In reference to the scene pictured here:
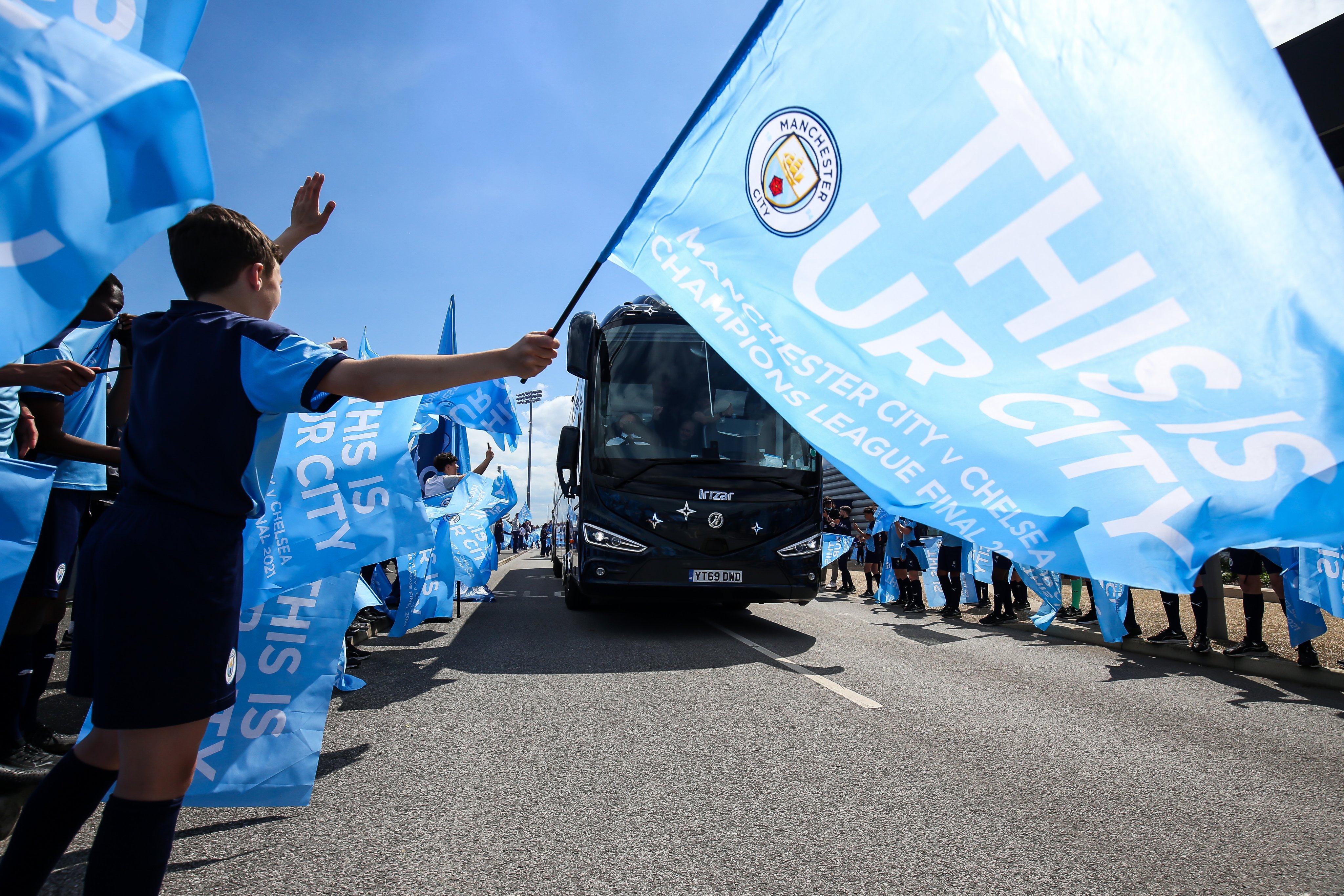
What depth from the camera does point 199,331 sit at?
160 cm

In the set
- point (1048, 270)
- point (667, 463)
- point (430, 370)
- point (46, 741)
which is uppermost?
point (667, 463)

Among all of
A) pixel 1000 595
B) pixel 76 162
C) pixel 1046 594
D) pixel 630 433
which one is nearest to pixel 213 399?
pixel 76 162

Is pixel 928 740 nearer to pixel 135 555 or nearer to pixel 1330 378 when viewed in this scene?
pixel 1330 378

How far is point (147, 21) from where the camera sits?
186cm

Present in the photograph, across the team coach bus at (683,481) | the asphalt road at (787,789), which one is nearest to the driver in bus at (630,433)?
the team coach bus at (683,481)

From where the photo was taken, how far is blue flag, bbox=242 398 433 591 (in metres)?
2.88

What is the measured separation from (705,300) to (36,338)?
1.71 metres

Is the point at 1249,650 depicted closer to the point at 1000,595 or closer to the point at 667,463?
the point at 1000,595

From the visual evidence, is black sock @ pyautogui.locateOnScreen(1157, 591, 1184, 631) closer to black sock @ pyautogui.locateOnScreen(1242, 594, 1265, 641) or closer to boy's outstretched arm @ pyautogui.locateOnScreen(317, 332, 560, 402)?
black sock @ pyautogui.locateOnScreen(1242, 594, 1265, 641)

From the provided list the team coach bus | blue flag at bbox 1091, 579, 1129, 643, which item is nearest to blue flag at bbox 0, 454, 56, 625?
the team coach bus

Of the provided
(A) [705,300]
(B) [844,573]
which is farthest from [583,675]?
(B) [844,573]

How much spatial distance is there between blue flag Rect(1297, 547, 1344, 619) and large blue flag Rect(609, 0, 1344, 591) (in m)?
5.64

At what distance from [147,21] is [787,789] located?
340 cm

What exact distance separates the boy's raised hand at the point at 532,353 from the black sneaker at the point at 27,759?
262cm
